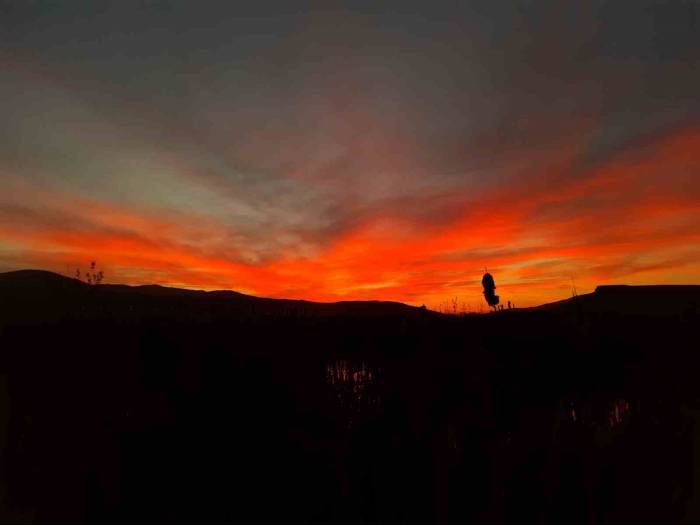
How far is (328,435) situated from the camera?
5145mm

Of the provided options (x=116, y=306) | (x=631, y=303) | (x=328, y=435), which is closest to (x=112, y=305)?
(x=116, y=306)

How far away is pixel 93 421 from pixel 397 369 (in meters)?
5.35

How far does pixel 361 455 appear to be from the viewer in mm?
4535

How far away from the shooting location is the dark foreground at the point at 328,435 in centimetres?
389

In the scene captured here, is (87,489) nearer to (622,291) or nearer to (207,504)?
(207,504)

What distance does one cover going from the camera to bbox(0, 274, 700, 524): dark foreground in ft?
12.8

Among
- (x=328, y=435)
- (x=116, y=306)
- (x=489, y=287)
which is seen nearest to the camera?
(x=328, y=435)

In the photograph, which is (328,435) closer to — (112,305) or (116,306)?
(116,306)

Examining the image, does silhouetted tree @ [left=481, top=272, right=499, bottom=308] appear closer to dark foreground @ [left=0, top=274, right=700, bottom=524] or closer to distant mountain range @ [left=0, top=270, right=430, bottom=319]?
distant mountain range @ [left=0, top=270, right=430, bottom=319]

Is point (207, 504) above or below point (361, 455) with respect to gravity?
below

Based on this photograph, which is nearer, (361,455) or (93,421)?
(361,455)

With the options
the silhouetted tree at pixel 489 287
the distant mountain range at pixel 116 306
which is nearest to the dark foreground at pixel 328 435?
the distant mountain range at pixel 116 306

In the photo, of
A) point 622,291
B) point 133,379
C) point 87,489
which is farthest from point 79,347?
point 622,291

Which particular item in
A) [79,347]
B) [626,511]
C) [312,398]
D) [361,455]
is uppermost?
[79,347]
